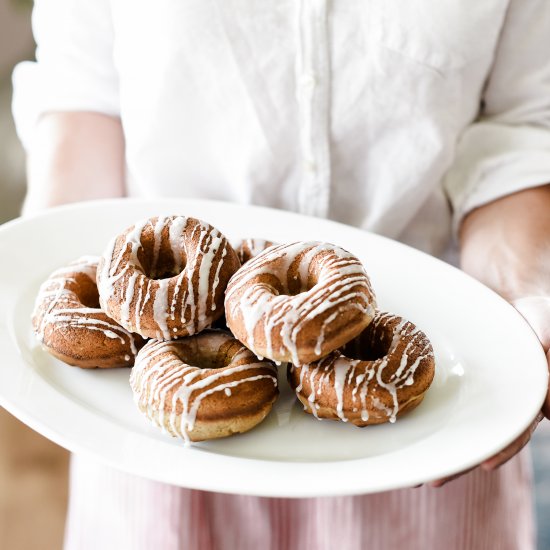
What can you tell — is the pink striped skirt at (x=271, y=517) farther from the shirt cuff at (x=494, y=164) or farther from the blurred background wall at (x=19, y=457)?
the blurred background wall at (x=19, y=457)

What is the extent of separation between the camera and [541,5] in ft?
3.22

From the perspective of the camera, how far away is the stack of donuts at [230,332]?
2.26ft

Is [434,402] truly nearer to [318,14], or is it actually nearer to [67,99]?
[318,14]

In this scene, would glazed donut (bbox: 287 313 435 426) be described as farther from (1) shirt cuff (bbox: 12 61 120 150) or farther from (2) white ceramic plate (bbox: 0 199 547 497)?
(1) shirt cuff (bbox: 12 61 120 150)

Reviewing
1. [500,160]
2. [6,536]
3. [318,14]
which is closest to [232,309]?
[318,14]

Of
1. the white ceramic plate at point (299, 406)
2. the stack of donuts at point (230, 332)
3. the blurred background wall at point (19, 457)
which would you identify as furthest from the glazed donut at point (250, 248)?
the blurred background wall at point (19, 457)

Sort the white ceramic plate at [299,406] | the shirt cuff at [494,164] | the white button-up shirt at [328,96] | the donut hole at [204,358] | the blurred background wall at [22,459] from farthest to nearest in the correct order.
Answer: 1. the blurred background wall at [22,459]
2. the shirt cuff at [494,164]
3. the white button-up shirt at [328,96]
4. the donut hole at [204,358]
5. the white ceramic plate at [299,406]

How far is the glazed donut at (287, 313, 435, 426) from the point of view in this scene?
700mm

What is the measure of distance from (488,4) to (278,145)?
32 centimetres

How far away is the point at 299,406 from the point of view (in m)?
0.75

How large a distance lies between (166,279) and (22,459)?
137 cm

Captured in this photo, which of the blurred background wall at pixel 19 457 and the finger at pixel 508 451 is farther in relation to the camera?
the blurred background wall at pixel 19 457

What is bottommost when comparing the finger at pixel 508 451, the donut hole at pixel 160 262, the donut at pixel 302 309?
the finger at pixel 508 451

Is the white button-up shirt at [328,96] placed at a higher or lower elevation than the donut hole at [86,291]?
higher
